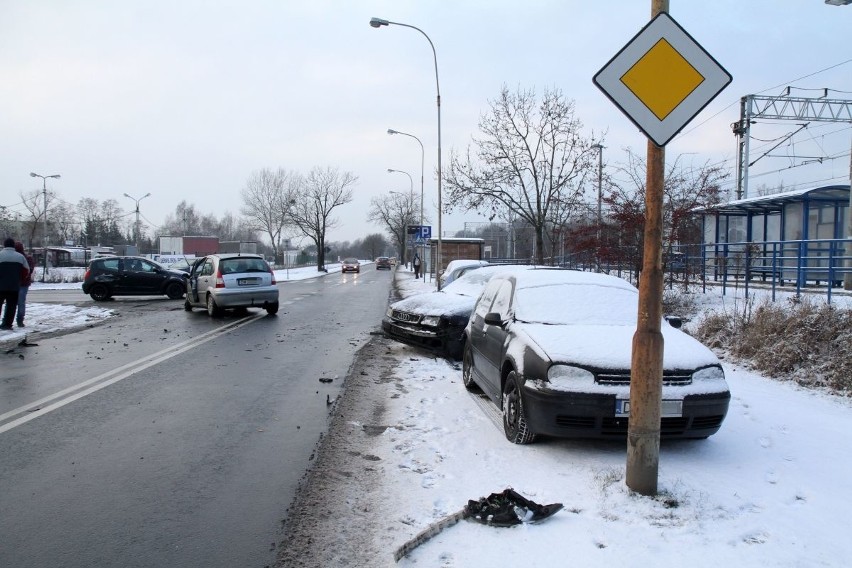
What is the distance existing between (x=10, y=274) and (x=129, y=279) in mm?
9860

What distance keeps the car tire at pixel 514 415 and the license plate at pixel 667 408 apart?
75 cm

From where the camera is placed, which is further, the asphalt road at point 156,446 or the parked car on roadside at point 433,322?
the parked car on roadside at point 433,322

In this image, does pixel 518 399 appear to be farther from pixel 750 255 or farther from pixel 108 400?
pixel 750 255

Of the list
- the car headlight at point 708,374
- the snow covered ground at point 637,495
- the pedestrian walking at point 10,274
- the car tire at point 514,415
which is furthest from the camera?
the pedestrian walking at point 10,274

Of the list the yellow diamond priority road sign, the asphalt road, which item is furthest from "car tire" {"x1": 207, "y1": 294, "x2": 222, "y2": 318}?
the yellow diamond priority road sign

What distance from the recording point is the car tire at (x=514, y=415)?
5066 millimetres

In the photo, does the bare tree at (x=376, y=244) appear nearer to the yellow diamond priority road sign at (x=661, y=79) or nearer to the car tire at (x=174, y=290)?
the car tire at (x=174, y=290)

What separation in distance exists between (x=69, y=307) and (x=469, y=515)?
59.6 ft

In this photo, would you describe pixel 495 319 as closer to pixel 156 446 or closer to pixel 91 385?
pixel 156 446

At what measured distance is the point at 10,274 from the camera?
40.0ft

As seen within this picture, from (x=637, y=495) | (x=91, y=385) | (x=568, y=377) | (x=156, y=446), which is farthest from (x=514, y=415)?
(x=91, y=385)

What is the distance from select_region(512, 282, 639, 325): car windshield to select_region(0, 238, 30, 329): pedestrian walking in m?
10.9

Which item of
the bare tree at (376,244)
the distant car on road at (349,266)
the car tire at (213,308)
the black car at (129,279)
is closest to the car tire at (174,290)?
the black car at (129,279)

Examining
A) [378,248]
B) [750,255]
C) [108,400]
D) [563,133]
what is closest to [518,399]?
[108,400]
